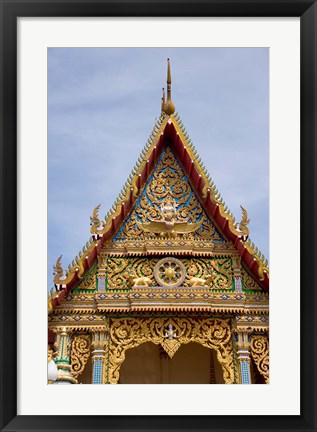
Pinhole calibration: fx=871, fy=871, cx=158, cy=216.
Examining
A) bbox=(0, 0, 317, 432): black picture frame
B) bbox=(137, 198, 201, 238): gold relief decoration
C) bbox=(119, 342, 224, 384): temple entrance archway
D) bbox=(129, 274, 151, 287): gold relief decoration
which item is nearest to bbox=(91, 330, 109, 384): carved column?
bbox=(129, 274, 151, 287): gold relief decoration

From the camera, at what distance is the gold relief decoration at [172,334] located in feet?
38.7

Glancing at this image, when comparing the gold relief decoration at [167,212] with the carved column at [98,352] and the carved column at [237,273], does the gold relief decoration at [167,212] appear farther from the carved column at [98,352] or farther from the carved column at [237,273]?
the carved column at [98,352]

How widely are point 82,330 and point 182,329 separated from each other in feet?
4.46

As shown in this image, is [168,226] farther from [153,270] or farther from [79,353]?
[79,353]

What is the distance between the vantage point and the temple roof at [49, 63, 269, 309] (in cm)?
1196

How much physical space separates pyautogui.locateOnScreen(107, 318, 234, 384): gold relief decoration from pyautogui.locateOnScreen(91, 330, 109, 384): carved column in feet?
0.36

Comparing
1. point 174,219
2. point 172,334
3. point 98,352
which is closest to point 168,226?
point 174,219

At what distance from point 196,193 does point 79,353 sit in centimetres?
279

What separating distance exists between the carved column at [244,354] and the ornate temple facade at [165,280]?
13 millimetres

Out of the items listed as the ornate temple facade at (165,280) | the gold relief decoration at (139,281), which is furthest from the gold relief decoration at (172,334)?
the gold relief decoration at (139,281)

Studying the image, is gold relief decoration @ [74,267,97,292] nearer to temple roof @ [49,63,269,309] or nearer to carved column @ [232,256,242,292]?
temple roof @ [49,63,269,309]
